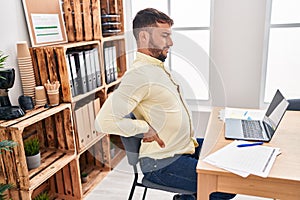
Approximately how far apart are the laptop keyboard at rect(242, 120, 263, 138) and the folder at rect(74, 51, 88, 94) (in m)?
1.17

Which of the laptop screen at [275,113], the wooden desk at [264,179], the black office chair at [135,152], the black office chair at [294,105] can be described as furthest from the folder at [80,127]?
the black office chair at [294,105]

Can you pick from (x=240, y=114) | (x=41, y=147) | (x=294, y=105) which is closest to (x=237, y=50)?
(x=294, y=105)

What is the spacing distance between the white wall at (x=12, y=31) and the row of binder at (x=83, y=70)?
326 millimetres

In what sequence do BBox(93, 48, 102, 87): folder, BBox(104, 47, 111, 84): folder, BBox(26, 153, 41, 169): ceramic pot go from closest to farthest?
BBox(26, 153, 41, 169): ceramic pot < BBox(93, 48, 102, 87): folder < BBox(104, 47, 111, 84): folder

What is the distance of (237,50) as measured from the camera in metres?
2.56

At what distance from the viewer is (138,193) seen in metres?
2.20

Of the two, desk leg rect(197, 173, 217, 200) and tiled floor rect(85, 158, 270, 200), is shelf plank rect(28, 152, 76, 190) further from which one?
desk leg rect(197, 173, 217, 200)

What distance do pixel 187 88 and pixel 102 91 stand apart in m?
0.96

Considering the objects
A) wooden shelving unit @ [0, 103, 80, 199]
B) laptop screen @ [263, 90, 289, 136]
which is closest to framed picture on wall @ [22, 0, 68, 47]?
wooden shelving unit @ [0, 103, 80, 199]

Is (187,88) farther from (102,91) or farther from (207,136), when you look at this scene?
(102,91)

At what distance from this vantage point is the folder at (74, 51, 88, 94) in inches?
79.1

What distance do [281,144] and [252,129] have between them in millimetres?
210

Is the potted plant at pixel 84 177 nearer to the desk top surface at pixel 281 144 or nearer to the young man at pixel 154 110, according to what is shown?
the young man at pixel 154 110

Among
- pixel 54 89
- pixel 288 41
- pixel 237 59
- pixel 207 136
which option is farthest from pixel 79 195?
pixel 288 41
